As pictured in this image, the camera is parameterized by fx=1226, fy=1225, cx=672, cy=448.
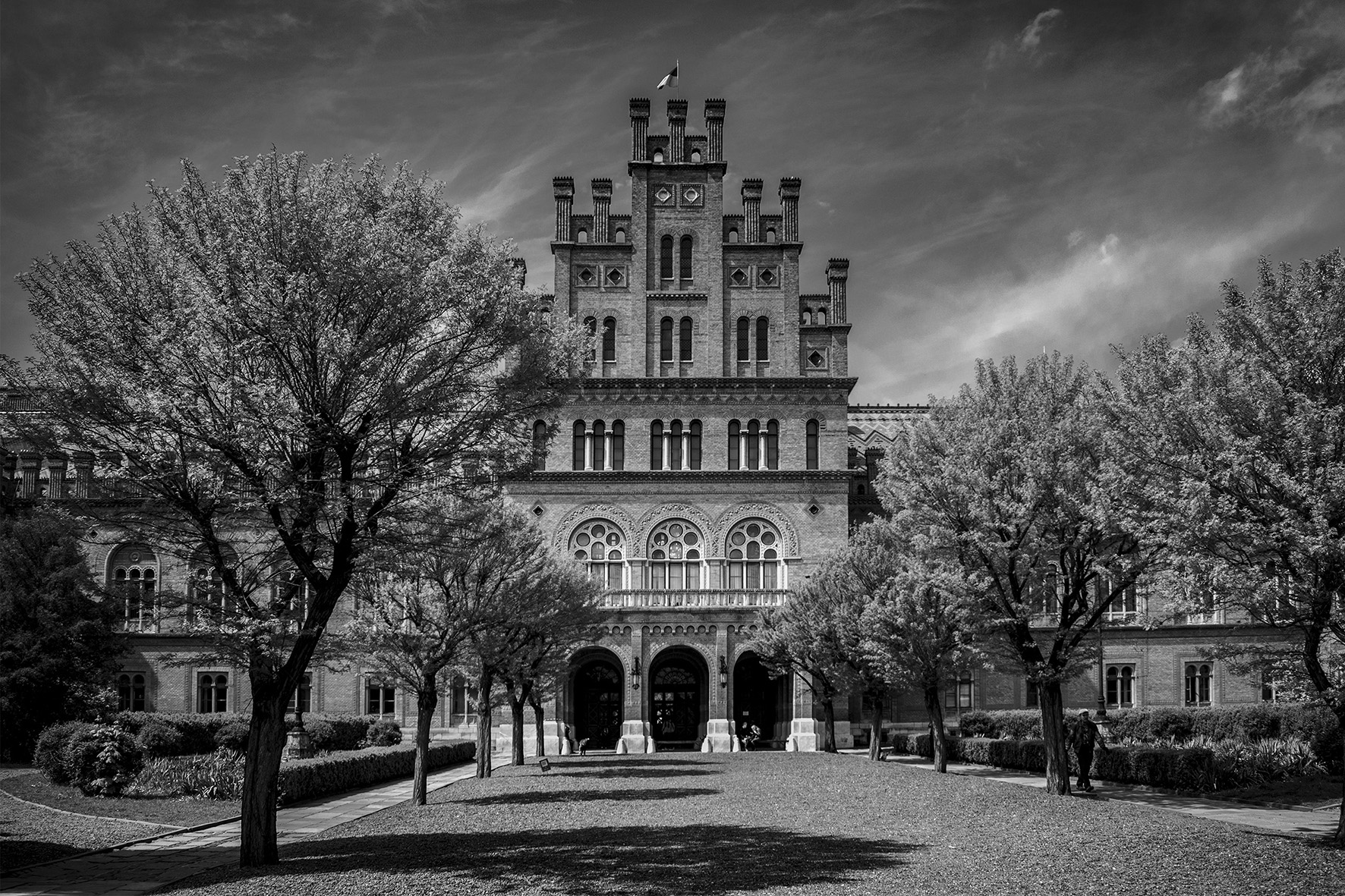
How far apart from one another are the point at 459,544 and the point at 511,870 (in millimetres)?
6672

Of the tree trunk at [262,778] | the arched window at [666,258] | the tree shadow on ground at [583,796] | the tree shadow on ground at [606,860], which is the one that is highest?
the arched window at [666,258]

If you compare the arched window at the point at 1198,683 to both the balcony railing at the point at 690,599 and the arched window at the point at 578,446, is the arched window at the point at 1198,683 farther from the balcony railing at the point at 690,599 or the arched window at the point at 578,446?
the arched window at the point at 578,446

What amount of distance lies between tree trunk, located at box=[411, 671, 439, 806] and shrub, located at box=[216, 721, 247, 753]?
619 inches

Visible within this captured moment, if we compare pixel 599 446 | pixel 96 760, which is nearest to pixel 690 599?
pixel 599 446

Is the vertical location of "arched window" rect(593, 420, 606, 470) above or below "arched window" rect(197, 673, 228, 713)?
above

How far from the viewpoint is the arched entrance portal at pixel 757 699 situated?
61500 mm

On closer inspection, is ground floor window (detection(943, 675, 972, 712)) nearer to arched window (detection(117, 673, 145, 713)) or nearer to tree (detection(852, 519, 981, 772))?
tree (detection(852, 519, 981, 772))

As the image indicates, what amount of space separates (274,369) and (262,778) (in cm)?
583

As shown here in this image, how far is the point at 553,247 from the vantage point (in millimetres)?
61438

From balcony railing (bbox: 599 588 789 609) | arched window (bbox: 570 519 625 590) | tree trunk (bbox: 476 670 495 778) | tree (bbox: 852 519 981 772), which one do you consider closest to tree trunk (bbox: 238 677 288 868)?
tree (bbox: 852 519 981 772)

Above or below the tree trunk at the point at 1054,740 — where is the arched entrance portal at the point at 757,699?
below

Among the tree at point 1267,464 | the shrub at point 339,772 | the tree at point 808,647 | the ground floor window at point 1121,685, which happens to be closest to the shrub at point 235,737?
the shrub at point 339,772

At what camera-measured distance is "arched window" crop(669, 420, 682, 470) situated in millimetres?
60750

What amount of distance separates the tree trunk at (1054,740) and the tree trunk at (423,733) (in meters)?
13.9
